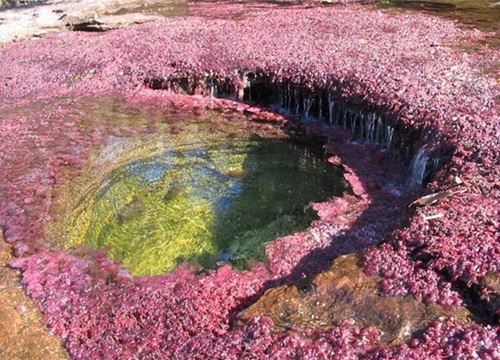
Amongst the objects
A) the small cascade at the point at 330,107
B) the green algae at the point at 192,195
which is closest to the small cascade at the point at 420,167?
the green algae at the point at 192,195

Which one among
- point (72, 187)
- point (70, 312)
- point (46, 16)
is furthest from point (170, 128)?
point (46, 16)

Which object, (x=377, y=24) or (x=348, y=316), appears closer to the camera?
(x=348, y=316)

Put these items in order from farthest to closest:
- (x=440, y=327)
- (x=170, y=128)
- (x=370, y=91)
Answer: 1. (x=170, y=128)
2. (x=370, y=91)
3. (x=440, y=327)

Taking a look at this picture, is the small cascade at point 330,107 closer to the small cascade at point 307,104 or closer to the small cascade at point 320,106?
the small cascade at point 320,106

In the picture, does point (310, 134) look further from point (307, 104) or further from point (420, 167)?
point (420, 167)

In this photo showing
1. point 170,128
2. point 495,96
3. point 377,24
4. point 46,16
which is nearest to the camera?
point 495,96

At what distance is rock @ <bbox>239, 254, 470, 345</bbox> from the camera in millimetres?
5352

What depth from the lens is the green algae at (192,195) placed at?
8.80 meters

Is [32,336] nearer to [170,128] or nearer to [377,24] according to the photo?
[170,128]

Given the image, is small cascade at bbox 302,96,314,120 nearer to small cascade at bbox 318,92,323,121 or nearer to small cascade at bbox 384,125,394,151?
small cascade at bbox 318,92,323,121

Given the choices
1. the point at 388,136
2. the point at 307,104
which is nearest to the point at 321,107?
the point at 307,104

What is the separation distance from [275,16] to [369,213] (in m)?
11.7

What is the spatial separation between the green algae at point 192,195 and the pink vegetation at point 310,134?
570mm

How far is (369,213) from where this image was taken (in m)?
8.55
